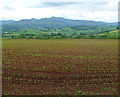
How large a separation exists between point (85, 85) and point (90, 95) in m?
1.74

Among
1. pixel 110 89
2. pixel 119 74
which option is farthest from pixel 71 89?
pixel 119 74

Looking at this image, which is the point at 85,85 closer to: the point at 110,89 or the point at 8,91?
the point at 110,89

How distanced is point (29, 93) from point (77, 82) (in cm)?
353

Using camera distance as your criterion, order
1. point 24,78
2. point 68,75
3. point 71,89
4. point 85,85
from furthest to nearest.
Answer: point 68,75
point 24,78
point 85,85
point 71,89

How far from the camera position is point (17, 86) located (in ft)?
36.3

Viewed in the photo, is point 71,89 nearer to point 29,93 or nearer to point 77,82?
point 77,82

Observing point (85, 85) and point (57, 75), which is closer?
point (85, 85)

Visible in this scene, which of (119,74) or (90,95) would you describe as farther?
(119,74)

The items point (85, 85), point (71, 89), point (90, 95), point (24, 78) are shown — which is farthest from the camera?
point (24, 78)

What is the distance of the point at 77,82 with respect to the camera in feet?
39.7

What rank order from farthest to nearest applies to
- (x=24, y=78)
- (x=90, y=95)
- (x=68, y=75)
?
(x=68, y=75), (x=24, y=78), (x=90, y=95)

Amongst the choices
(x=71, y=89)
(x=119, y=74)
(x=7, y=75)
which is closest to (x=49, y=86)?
(x=71, y=89)

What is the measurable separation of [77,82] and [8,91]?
14.3 feet

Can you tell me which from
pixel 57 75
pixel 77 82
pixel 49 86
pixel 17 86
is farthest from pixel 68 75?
pixel 17 86
